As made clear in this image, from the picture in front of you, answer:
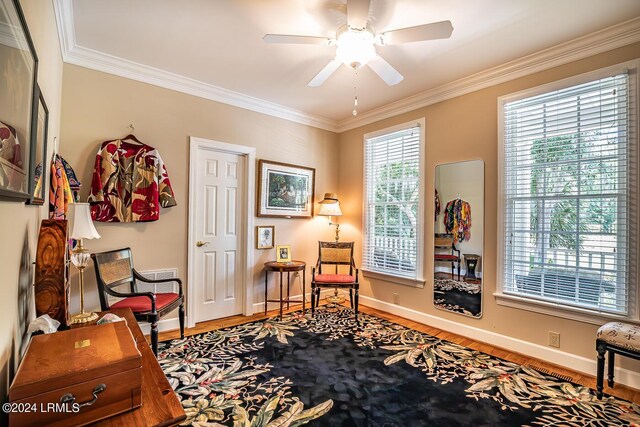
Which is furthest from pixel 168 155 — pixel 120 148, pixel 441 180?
pixel 441 180

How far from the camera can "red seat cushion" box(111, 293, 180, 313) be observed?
2607mm

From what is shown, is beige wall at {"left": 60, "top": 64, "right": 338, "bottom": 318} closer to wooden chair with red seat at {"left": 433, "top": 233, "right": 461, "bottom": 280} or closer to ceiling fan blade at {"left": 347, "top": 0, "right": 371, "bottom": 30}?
wooden chair with red seat at {"left": 433, "top": 233, "right": 461, "bottom": 280}

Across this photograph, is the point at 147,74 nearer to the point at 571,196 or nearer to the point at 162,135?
the point at 162,135

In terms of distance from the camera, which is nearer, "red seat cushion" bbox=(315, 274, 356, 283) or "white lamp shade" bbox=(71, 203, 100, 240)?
"white lamp shade" bbox=(71, 203, 100, 240)

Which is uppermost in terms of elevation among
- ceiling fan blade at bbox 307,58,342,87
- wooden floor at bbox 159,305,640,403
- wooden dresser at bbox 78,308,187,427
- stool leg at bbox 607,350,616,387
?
ceiling fan blade at bbox 307,58,342,87

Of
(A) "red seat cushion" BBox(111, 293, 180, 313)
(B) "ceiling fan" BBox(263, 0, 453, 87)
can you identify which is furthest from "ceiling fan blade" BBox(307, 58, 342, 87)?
(A) "red seat cushion" BBox(111, 293, 180, 313)

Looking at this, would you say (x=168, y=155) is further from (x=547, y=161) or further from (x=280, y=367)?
(x=547, y=161)

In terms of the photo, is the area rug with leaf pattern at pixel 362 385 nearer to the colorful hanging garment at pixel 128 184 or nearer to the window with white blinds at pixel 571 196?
the window with white blinds at pixel 571 196

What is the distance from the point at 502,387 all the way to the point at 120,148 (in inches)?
155

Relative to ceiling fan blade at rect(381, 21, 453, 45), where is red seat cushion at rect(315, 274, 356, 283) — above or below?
below

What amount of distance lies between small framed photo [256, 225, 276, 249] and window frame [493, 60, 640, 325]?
271 centimetres

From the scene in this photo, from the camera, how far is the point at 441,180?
359 centimetres

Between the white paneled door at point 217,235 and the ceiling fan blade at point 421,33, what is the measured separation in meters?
2.43

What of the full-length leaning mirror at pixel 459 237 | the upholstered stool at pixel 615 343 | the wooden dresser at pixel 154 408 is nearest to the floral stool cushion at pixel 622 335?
the upholstered stool at pixel 615 343
